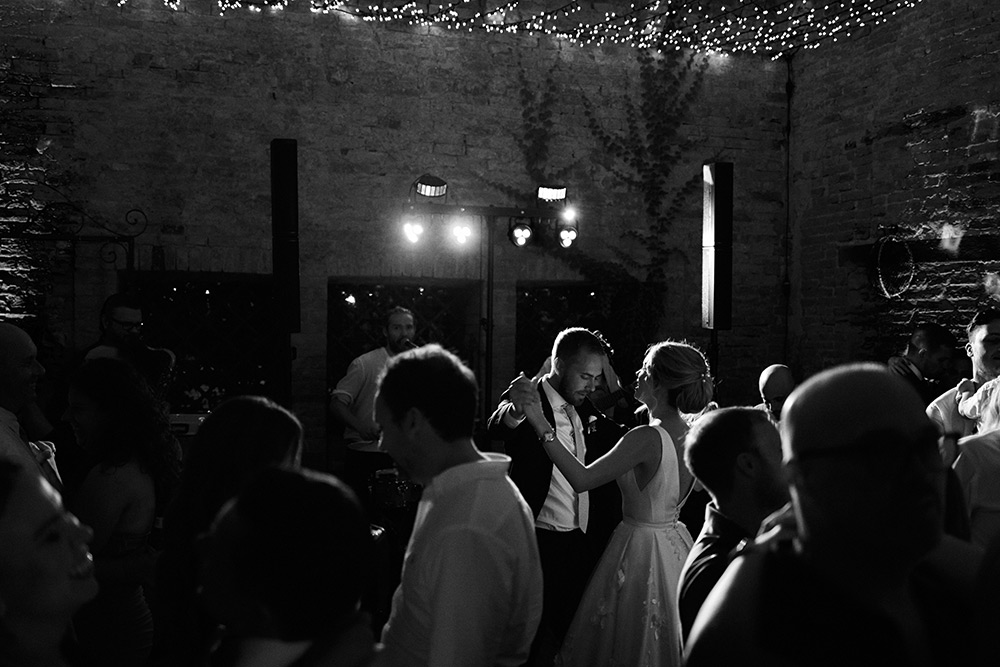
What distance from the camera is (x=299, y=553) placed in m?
1.25

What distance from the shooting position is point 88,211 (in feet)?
22.8

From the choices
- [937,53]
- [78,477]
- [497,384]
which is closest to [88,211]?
[497,384]

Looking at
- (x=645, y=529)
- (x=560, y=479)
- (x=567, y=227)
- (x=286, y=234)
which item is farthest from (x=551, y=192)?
(x=645, y=529)

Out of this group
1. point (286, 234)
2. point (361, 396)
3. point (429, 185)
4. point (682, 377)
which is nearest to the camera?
point (682, 377)

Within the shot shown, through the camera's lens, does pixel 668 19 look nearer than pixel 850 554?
No

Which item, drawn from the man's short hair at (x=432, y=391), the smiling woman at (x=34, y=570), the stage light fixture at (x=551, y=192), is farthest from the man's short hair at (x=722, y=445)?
the stage light fixture at (x=551, y=192)

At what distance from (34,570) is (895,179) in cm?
735

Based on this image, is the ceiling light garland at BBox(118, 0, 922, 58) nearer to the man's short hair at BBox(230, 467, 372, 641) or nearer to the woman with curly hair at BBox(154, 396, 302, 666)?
the woman with curly hair at BBox(154, 396, 302, 666)

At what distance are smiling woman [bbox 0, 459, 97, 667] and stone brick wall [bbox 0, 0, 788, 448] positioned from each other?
5.82 meters

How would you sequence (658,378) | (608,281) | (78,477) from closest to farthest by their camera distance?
(78,477), (658,378), (608,281)

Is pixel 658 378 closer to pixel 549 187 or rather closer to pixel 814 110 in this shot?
pixel 549 187

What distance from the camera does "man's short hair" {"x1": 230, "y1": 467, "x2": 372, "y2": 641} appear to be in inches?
48.8

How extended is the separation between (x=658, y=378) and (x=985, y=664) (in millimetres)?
2095

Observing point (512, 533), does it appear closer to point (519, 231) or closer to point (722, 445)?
point (722, 445)
